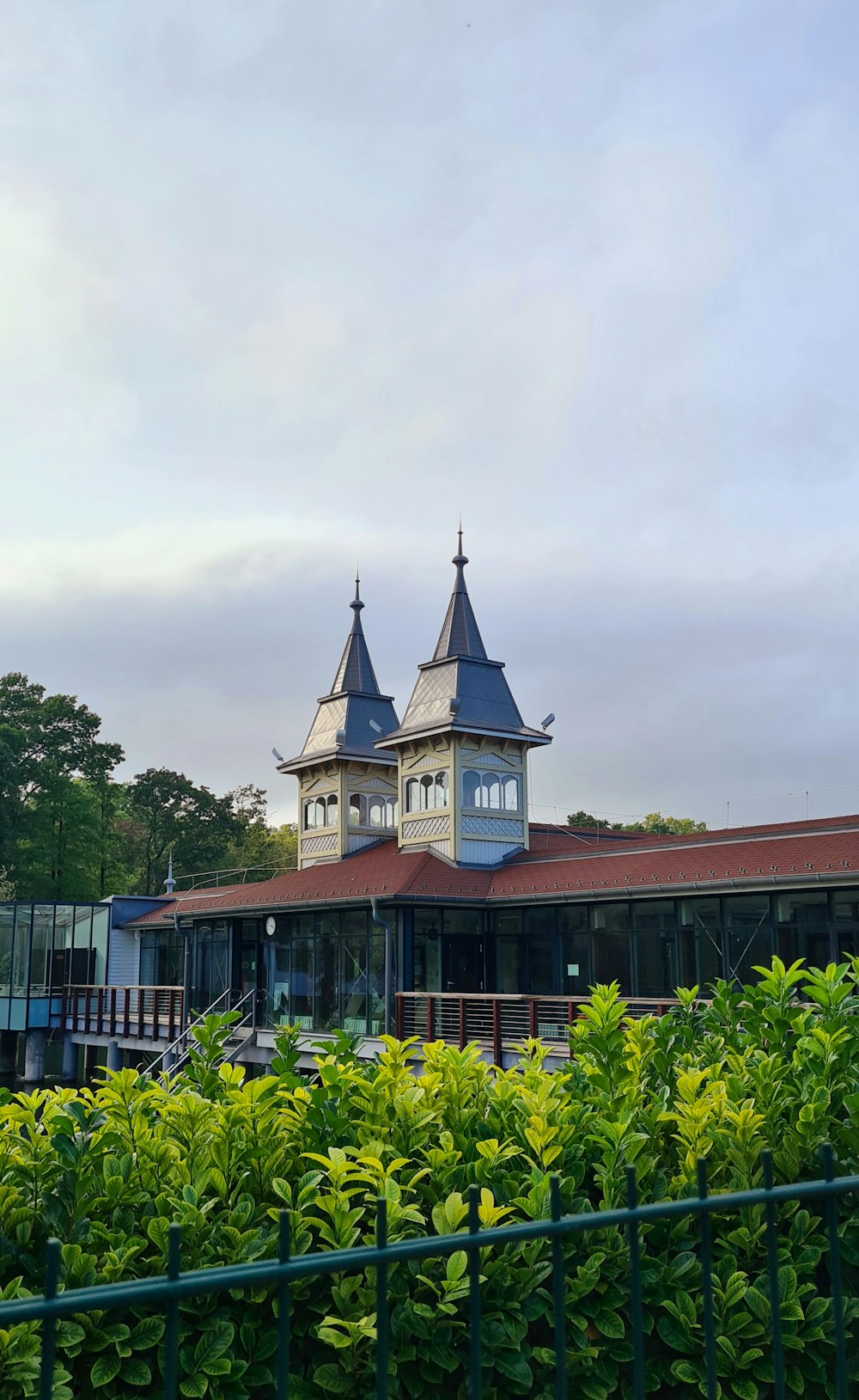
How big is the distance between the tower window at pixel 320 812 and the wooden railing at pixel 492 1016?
10.6m

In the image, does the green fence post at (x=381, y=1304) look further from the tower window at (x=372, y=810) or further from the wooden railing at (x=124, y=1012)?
the tower window at (x=372, y=810)

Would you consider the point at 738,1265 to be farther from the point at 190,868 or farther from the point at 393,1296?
the point at 190,868

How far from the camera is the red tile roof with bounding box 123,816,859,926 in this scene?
20859 millimetres

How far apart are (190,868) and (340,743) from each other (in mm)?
31981

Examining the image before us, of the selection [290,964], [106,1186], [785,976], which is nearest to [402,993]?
[290,964]

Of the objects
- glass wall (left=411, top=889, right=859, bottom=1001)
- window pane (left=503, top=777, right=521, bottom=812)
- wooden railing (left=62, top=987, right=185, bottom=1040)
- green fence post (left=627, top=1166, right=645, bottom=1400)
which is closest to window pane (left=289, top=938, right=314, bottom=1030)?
wooden railing (left=62, top=987, right=185, bottom=1040)

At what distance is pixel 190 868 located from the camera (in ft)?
Answer: 210

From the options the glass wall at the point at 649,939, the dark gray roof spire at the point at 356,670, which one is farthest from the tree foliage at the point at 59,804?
the glass wall at the point at 649,939

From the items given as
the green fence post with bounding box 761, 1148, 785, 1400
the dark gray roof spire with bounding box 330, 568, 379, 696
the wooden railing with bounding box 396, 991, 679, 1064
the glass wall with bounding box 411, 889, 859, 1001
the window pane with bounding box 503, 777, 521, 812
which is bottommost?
the wooden railing with bounding box 396, 991, 679, 1064

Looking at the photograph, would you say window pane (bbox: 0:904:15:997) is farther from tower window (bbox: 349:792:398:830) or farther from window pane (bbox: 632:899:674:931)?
window pane (bbox: 632:899:674:931)

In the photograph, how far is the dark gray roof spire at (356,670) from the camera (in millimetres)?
37250

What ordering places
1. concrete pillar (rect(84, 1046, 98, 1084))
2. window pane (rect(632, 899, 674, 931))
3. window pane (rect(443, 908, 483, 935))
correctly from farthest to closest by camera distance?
1. concrete pillar (rect(84, 1046, 98, 1084))
2. window pane (rect(443, 908, 483, 935))
3. window pane (rect(632, 899, 674, 931))

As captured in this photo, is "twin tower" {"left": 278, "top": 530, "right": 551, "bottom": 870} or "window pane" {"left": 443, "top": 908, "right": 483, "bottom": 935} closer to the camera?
"window pane" {"left": 443, "top": 908, "right": 483, "bottom": 935}

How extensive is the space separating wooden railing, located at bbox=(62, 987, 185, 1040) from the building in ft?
0.32
